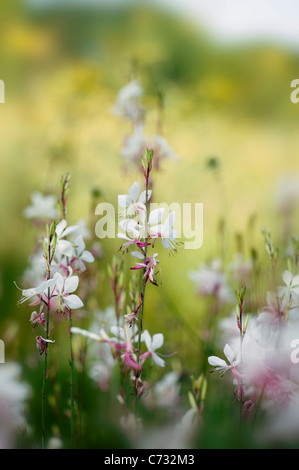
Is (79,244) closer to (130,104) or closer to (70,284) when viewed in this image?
(70,284)

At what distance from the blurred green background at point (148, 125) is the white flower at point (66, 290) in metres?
0.59

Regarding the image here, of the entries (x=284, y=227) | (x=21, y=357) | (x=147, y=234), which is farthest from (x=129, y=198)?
(x=21, y=357)

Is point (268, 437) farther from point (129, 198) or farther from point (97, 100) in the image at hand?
point (97, 100)

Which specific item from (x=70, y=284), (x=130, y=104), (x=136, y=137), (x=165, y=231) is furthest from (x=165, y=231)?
(x=130, y=104)

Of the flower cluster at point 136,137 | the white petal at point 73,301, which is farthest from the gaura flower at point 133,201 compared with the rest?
the flower cluster at point 136,137

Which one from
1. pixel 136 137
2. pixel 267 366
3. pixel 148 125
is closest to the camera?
pixel 267 366

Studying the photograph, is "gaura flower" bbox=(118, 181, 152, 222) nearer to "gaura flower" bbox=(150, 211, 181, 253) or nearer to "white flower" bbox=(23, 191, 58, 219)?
"gaura flower" bbox=(150, 211, 181, 253)

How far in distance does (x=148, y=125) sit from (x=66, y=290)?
1427 millimetres

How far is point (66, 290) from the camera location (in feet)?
1.78

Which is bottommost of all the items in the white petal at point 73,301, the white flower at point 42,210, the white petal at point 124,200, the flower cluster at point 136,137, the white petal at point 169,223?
the white petal at point 73,301

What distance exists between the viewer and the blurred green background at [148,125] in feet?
6.14

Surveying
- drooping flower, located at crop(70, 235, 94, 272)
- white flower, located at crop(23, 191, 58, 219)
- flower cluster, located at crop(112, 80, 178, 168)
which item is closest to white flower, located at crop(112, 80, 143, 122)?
flower cluster, located at crop(112, 80, 178, 168)

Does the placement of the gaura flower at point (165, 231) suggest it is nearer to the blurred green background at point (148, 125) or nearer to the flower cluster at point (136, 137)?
the flower cluster at point (136, 137)
